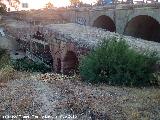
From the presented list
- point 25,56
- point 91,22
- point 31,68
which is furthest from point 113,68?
point 91,22

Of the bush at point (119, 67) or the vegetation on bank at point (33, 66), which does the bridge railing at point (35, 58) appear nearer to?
the vegetation on bank at point (33, 66)

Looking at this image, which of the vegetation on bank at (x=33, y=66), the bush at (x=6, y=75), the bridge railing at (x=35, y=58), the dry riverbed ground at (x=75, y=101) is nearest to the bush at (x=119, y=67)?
the dry riverbed ground at (x=75, y=101)

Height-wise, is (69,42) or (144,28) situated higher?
(144,28)

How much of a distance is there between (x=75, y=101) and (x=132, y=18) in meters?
20.0

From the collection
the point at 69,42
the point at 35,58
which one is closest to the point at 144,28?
the point at 35,58

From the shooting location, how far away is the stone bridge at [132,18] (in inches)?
1063

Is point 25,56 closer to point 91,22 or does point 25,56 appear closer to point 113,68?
point 91,22

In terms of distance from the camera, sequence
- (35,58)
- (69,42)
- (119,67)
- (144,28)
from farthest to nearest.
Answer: (144,28), (35,58), (69,42), (119,67)

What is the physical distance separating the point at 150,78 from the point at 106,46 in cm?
226

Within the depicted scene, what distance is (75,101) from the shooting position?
398 inches

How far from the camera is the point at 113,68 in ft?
43.9

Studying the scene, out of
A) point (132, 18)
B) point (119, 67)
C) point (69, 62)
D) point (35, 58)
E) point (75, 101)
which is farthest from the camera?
point (35, 58)

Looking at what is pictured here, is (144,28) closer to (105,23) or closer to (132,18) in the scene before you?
(132,18)

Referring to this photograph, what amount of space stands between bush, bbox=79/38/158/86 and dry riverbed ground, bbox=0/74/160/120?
2.54 ft
